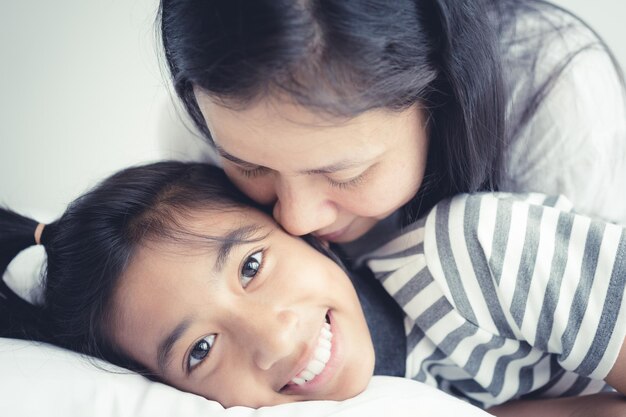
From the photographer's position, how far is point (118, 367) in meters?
0.75

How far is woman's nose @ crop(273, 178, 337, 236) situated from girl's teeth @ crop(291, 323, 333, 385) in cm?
15

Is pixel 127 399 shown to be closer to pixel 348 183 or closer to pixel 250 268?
pixel 250 268

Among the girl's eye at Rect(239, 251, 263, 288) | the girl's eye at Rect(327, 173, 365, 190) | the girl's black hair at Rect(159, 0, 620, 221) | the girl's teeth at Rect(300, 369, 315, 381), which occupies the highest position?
the girl's black hair at Rect(159, 0, 620, 221)

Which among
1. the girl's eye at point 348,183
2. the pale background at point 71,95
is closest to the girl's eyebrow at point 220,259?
the girl's eye at point 348,183

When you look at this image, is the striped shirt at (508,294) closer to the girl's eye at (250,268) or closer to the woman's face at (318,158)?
the woman's face at (318,158)

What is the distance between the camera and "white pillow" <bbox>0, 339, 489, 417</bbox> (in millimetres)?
641

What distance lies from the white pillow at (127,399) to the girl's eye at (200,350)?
57 mm

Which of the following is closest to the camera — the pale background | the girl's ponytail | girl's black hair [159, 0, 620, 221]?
girl's black hair [159, 0, 620, 221]

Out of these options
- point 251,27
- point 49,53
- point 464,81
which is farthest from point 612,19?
point 49,53

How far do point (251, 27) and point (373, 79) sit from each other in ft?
0.50

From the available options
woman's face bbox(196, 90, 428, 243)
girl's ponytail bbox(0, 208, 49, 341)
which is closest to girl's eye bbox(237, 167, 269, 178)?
woman's face bbox(196, 90, 428, 243)

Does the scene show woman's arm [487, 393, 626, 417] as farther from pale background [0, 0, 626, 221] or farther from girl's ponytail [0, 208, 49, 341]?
pale background [0, 0, 626, 221]

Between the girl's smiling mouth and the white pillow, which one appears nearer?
the white pillow

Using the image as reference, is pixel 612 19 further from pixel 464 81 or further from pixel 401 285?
pixel 401 285
